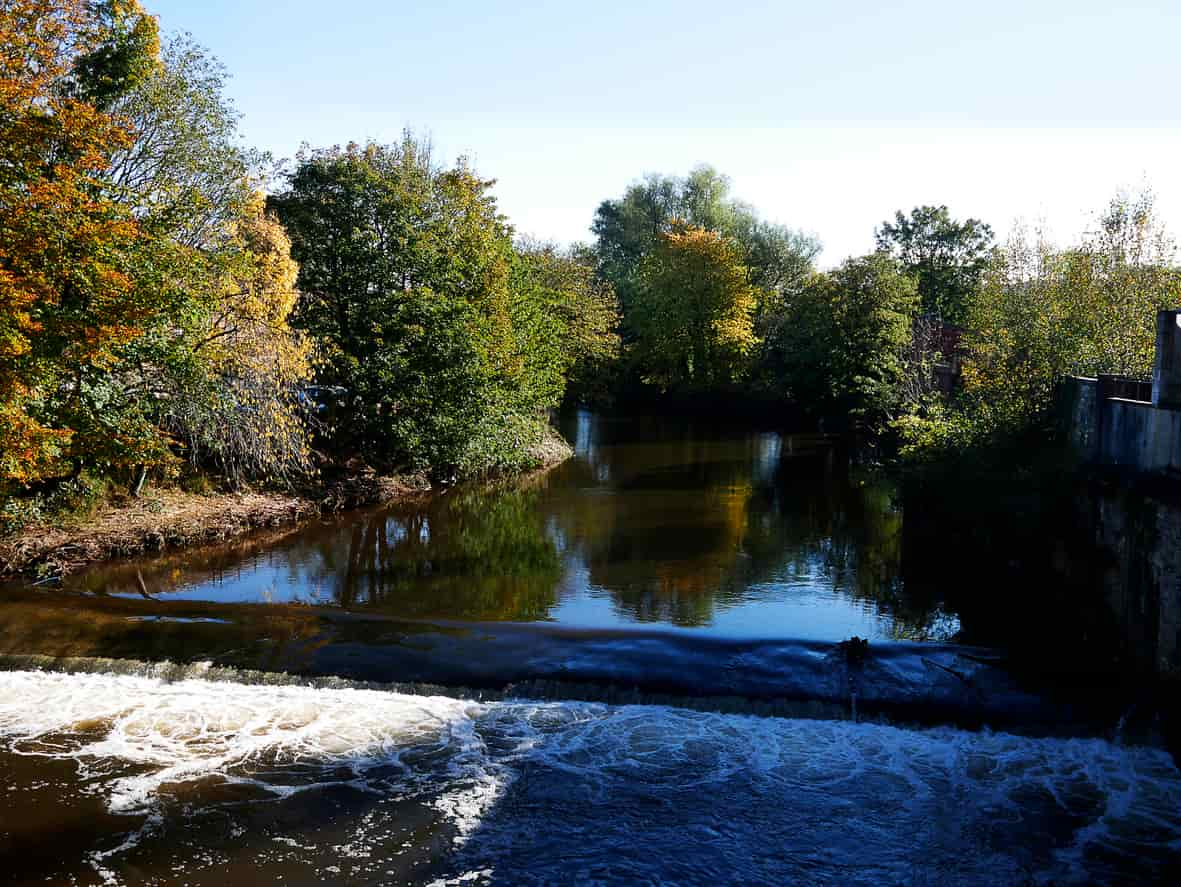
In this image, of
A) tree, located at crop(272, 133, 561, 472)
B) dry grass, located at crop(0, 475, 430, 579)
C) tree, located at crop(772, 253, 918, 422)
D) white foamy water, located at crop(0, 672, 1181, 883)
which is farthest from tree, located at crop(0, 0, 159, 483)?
tree, located at crop(772, 253, 918, 422)

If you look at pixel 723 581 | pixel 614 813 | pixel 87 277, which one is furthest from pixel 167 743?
pixel 723 581

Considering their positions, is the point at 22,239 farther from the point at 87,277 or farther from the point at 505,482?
the point at 505,482

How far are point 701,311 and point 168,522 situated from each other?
3411 cm

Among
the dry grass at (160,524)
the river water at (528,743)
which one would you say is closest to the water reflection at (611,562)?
the river water at (528,743)

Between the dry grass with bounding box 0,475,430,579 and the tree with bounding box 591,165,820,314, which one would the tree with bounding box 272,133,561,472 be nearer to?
the dry grass with bounding box 0,475,430,579

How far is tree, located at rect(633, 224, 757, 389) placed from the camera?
4700 cm

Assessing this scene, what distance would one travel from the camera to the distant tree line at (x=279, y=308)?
45.1 feet

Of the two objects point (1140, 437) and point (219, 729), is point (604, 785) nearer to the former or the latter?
point (219, 729)

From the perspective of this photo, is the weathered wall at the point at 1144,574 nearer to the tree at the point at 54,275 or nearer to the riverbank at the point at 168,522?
the tree at the point at 54,275

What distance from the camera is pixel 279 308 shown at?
19.4m

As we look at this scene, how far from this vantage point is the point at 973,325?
25875 mm

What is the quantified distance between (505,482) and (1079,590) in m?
16.3

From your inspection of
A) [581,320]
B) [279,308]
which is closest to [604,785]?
[279,308]

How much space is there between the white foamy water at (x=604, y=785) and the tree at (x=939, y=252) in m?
41.5
